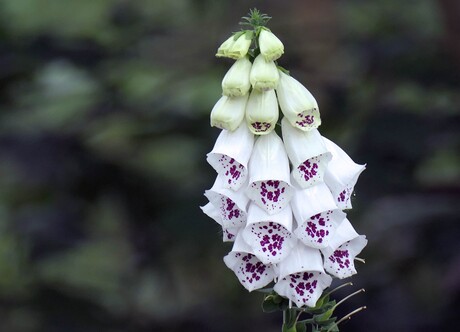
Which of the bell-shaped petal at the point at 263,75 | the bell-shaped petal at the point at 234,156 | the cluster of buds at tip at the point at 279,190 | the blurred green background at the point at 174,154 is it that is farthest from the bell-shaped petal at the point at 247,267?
the blurred green background at the point at 174,154

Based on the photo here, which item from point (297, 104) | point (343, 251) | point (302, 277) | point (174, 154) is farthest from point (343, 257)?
point (174, 154)

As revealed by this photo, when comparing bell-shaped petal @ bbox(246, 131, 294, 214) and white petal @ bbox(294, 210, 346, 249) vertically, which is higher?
bell-shaped petal @ bbox(246, 131, 294, 214)

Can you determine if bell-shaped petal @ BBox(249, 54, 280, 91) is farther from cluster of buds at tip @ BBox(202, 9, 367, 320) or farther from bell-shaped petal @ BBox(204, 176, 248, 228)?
bell-shaped petal @ BBox(204, 176, 248, 228)

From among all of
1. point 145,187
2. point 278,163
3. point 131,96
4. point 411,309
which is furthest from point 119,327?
point 278,163

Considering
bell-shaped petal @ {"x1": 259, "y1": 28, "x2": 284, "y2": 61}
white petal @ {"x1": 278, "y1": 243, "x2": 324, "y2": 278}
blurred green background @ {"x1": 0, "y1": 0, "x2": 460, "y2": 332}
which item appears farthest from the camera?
blurred green background @ {"x1": 0, "y1": 0, "x2": 460, "y2": 332}

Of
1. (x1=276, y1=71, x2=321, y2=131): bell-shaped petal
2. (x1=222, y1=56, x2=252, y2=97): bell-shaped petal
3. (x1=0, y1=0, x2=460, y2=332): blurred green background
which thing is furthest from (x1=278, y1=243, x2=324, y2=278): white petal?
(x1=0, y1=0, x2=460, y2=332): blurred green background

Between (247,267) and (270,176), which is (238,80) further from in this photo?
(247,267)
